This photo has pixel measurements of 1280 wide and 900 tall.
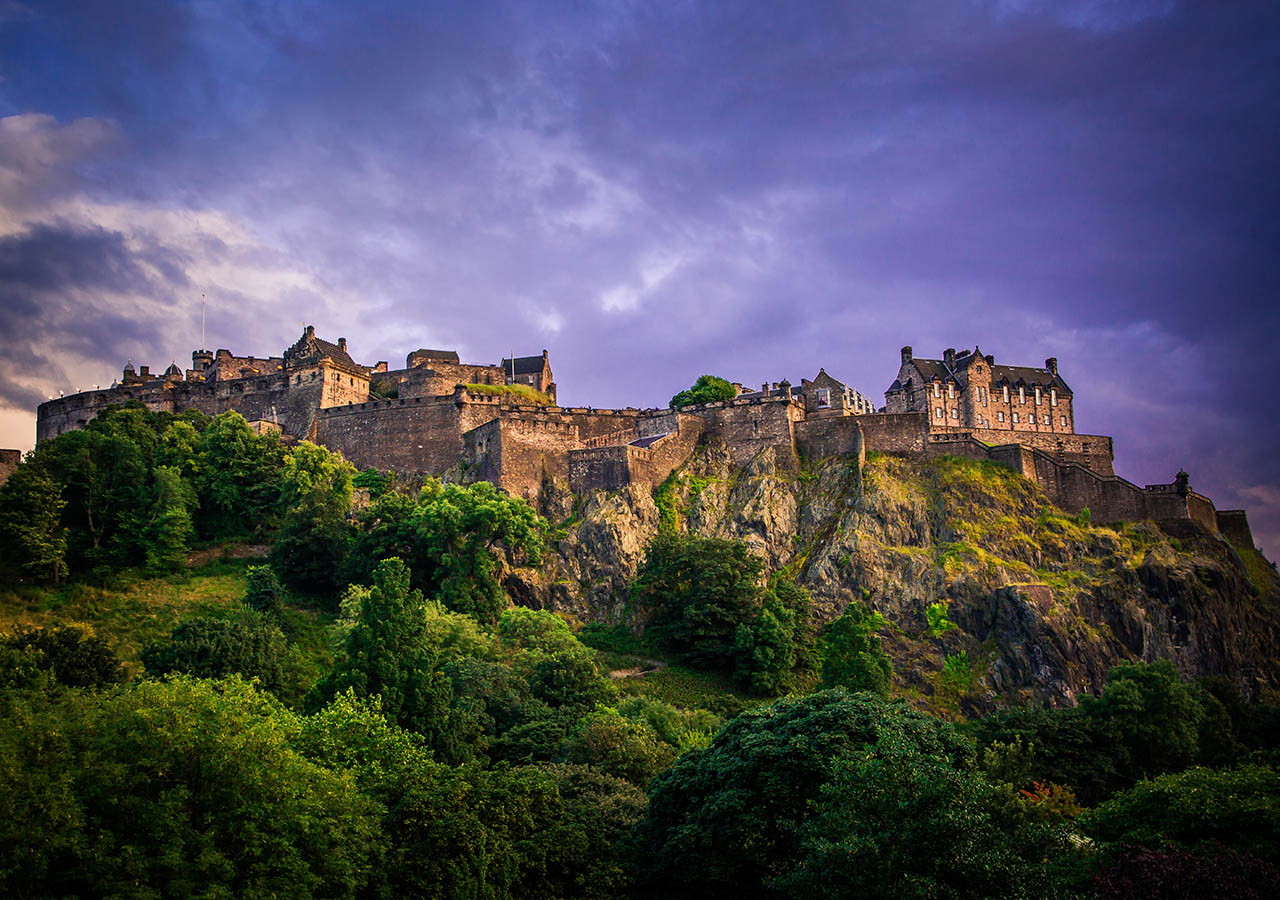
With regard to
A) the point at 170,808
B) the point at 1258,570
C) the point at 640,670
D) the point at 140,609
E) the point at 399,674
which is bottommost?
the point at 170,808

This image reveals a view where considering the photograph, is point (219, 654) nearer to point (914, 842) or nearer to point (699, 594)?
point (699, 594)

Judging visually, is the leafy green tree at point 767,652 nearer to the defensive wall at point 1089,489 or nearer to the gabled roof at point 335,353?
the defensive wall at point 1089,489

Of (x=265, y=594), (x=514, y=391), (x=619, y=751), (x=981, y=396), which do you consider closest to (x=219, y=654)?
(x=265, y=594)

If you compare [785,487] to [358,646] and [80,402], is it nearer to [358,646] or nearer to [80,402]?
[358,646]

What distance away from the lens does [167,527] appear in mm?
52719

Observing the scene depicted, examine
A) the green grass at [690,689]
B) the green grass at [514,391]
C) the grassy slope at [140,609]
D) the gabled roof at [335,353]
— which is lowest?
the green grass at [690,689]

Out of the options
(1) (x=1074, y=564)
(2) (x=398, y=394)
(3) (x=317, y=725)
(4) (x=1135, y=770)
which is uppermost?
(2) (x=398, y=394)

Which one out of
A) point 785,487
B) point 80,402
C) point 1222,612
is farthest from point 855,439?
point 80,402

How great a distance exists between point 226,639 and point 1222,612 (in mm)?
52138

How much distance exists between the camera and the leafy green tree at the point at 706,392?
73.4 m

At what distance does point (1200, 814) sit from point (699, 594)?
29267 millimetres

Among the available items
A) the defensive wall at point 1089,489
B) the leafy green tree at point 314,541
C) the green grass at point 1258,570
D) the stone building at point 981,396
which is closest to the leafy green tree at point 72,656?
the leafy green tree at point 314,541

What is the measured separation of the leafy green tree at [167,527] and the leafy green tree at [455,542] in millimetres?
9346

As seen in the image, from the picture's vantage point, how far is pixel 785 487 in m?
62.0
